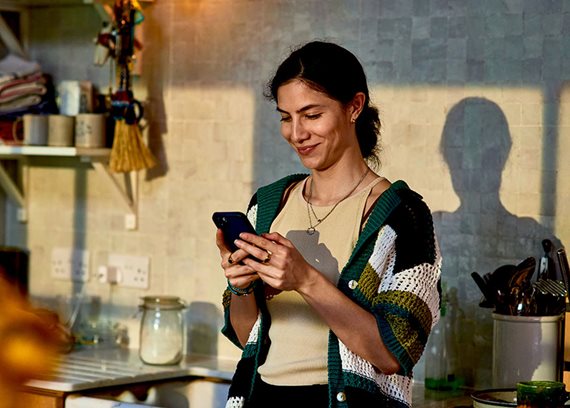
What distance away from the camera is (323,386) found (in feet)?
5.16

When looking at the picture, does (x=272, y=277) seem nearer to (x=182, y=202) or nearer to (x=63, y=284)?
(x=182, y=202)

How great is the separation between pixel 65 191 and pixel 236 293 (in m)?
1.87

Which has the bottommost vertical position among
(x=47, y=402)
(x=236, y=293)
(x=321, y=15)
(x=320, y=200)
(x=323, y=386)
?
(x=47, y=402)

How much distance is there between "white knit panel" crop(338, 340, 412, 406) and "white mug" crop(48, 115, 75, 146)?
1783 mm

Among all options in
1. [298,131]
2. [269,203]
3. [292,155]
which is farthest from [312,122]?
[292,155]

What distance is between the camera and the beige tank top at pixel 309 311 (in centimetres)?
159

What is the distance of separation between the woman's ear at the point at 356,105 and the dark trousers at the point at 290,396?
443 mm

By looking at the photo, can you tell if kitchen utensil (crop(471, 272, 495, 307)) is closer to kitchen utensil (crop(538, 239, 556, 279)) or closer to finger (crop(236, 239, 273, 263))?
kitchen utensil (crop(538, 239, 556, 279))

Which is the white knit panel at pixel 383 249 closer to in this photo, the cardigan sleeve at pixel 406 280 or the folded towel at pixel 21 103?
the cardigan sleeve at pixel 406 280

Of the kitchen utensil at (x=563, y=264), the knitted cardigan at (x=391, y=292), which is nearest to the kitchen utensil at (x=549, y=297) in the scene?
the kitchen utensil at (x=563, y=264)

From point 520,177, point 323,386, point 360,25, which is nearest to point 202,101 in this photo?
point 360,25

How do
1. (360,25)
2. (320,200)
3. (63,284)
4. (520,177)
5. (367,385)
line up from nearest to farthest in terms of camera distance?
(367,385)
(320,200)
(520,177)
(360,25)
(63,284)

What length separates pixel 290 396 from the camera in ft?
5.23

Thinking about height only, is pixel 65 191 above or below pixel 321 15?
below
